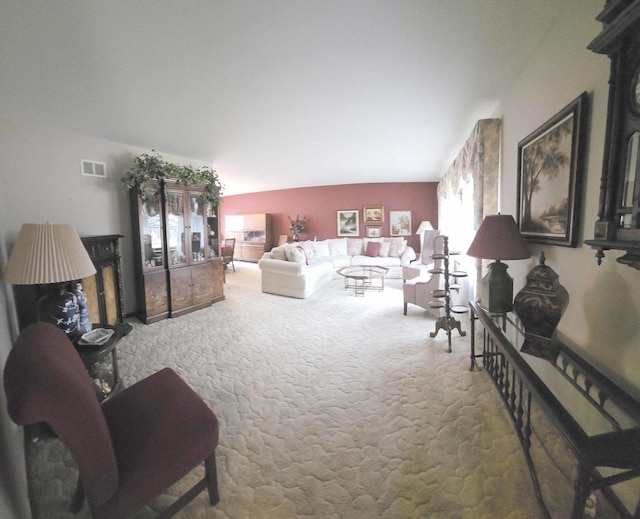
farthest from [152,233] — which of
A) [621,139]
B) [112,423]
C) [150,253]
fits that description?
[621,139]

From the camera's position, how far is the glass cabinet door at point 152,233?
139 inches

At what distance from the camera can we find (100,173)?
3.39 metres

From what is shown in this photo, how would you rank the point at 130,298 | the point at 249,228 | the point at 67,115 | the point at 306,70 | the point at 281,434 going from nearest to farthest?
the point at 281,434
the point at 306,70
the point at 67,115
the point at 130,298
the point at 249,228

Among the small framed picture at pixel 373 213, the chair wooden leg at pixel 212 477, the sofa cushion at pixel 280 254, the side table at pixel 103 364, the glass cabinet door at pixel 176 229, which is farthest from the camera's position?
the small framed picture at pixel 373 213

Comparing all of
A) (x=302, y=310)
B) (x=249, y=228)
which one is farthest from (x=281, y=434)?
(x=249, y=228)

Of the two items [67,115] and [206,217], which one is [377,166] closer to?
[206,217]

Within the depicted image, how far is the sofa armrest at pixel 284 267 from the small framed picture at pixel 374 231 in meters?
3.29

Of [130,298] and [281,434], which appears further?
[130,298]

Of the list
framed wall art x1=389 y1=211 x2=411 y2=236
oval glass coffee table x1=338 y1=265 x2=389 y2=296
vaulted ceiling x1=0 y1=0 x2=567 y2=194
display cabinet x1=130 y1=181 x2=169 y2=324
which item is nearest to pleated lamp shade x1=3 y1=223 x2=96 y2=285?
vaulted ceiling x1=0 y1=0 x2=567 y2=194

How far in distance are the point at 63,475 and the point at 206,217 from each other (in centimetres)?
336

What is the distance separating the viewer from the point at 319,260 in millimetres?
6078

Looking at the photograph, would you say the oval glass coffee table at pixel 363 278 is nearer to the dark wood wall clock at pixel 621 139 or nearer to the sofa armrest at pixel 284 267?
the sofa armrest at pixel 284 267

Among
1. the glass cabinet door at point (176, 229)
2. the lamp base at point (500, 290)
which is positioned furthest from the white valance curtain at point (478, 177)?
the glass cabinet door at point (176, 229)

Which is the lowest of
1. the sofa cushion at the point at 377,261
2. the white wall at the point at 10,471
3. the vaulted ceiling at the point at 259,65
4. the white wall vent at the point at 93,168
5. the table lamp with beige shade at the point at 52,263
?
the white wall at the point at 10,471
